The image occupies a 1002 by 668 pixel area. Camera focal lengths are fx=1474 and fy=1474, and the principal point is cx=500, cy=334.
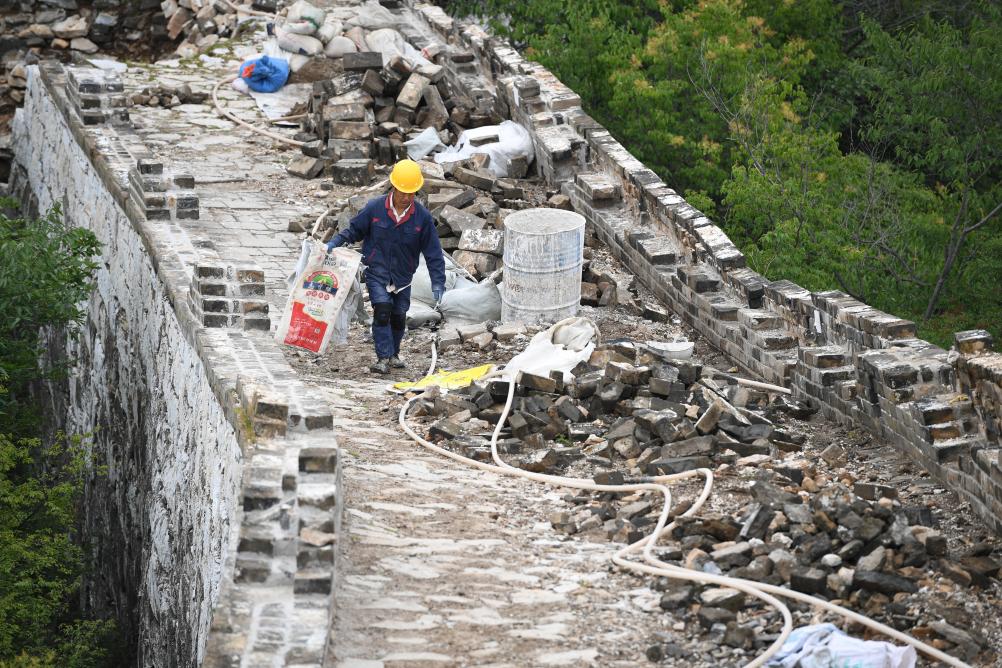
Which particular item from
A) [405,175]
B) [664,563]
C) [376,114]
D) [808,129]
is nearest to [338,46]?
[376,114]

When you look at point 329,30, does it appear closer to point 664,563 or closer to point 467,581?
point 467,581

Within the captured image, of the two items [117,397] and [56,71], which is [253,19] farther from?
[117,397]

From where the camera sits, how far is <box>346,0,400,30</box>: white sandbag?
18.8 meters

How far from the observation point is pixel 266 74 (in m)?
17.9

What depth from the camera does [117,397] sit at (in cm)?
1277

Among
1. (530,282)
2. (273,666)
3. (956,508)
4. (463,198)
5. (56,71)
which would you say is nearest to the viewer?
(273,666)

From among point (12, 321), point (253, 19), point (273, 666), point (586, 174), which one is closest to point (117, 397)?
point (12, 321)

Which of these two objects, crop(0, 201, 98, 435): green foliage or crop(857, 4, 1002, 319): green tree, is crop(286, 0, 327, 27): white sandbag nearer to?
crop(0, 201, 98, 435): green foliage

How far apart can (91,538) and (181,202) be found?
11.7ft

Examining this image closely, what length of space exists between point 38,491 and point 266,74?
25.1 feet

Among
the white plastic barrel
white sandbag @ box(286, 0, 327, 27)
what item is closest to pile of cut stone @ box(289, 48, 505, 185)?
white sandbag @ box(286, 0, 327, 27)

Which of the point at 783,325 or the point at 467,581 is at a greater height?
the point at 783,325

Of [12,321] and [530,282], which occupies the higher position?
[530,282]

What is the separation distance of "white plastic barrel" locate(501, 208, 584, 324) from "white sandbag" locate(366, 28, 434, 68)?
6.47 meters
